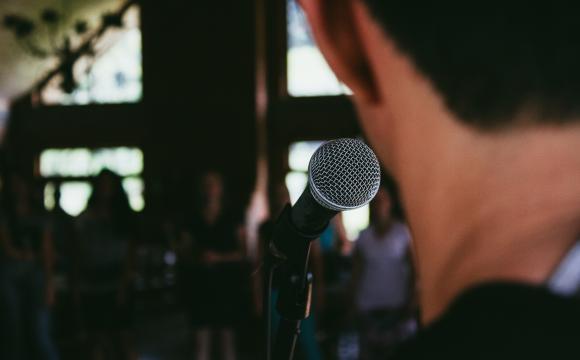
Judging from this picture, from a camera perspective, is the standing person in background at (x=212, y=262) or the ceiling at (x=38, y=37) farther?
the ceiling at (x=38, y=37)

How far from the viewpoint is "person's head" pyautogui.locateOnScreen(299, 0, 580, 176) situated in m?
0.45

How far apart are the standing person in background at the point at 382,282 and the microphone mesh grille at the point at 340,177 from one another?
→ 3.39 metres

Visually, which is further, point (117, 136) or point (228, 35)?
point (117, 136)

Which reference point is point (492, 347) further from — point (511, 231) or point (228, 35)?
point (228, 35)

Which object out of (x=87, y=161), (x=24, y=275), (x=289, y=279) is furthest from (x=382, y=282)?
(x=87, y=161)

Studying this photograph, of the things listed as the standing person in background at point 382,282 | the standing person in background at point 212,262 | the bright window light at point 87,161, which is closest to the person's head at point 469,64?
the standing person in background at point 382,282

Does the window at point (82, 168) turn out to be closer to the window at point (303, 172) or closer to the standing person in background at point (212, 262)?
the window at point (303, 172)

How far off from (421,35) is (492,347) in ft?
0.63

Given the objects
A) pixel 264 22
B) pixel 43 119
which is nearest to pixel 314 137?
pixel 264 22

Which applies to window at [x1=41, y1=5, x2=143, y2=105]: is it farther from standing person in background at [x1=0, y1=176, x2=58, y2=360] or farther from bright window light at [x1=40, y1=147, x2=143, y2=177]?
standing person in background at [x1=0, y1=176, x2=58, y2=360]

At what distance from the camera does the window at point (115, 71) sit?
44.2 ft

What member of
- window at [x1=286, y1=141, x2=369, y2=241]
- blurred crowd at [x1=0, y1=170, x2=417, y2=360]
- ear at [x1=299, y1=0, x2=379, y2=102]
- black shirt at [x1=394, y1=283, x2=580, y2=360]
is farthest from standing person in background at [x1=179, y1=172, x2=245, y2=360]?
window at [x1=286, y1=141, x2=369, y2=241]

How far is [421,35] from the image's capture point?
48 centimetres

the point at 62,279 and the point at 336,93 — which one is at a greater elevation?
the point at 336,93
